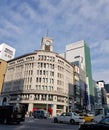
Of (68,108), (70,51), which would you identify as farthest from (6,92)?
(70,51)

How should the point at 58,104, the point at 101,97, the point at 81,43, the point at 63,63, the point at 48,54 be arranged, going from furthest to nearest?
the point at 101,97 → the point at 81,43 → the point at 63,63 → the point at 48,54 → the point at 58,104

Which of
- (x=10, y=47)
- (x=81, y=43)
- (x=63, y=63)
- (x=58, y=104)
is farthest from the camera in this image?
(x=81, y=43)

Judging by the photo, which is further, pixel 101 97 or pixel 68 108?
pixel 101 97

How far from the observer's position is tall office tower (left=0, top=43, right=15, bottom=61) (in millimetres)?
96731

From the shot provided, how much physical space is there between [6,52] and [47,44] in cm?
3168

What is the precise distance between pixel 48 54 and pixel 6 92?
24116 mm

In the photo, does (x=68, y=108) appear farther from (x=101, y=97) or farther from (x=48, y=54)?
(x=101, y=97)

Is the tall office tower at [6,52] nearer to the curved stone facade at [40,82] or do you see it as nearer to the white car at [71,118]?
the curved stone facade at [40,82]

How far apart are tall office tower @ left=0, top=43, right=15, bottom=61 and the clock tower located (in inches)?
1151

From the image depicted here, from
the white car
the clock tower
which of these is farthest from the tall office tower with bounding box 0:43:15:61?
the white car

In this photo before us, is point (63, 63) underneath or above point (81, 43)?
underneath

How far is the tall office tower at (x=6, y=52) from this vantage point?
96731mm

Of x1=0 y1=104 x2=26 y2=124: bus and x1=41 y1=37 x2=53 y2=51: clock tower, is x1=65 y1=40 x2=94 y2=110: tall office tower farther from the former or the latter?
x1=0 y1=104 x2=26 y2=124: bus

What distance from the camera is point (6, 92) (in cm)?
7325
